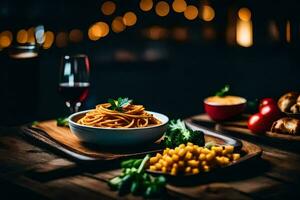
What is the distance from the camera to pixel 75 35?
795 cm

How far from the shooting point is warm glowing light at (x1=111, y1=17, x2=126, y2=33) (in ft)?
27.0

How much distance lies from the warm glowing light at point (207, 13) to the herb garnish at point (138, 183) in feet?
26.7

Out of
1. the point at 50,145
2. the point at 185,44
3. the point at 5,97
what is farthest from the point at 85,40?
the point at 50,145

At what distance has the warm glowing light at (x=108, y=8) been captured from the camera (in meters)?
7.87

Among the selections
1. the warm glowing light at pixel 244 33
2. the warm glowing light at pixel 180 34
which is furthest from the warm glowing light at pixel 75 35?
the warm glowing light at pixel 244 33

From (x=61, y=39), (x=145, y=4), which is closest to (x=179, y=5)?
(x=145, y=4)

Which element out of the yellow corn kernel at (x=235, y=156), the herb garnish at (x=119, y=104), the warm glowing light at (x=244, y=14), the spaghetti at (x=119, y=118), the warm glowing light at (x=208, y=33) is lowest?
the yellow corn kernel at (x=235, y=156)

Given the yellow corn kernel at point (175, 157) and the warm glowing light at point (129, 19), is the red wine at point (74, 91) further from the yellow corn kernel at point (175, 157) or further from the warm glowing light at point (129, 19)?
the warm glowing light at point (129, 19)

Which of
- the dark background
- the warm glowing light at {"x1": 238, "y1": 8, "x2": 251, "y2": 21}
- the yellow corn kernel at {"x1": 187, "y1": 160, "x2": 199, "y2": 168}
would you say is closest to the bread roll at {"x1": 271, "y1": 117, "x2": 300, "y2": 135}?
the yellow corn kernel at {"x1": 187, "y1": 160, "x2": 199, "y2": 168}

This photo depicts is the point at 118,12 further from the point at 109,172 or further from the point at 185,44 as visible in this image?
the point at 109,172

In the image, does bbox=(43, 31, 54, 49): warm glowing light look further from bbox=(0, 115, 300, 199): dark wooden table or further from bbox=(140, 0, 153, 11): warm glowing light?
bbox=(0, 115, 300, 199): dark wooden table

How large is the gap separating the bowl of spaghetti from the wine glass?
0.61ft

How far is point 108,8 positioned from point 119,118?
554cm

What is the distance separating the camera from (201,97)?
7105 millimetres
